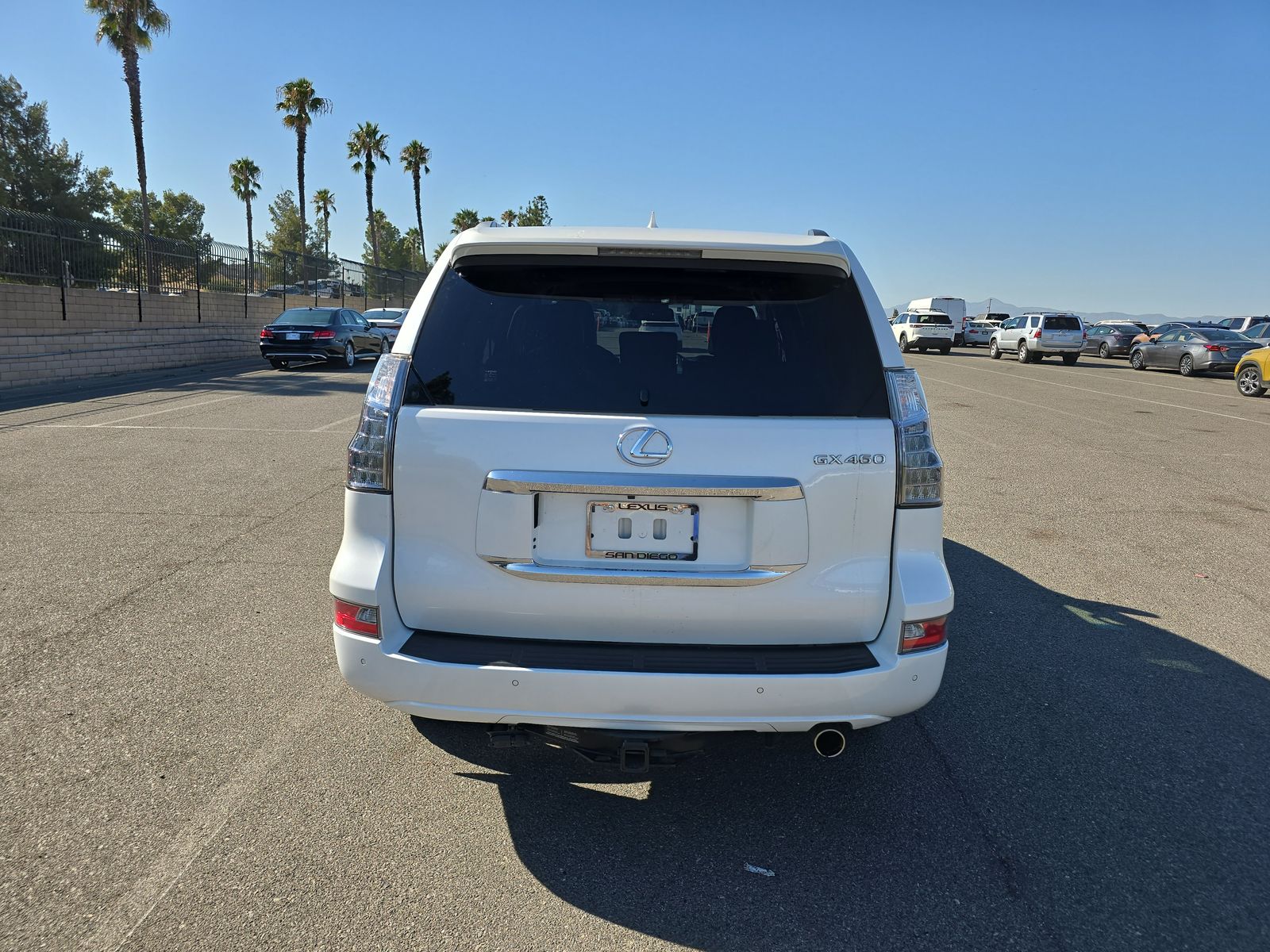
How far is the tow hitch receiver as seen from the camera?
2590mm

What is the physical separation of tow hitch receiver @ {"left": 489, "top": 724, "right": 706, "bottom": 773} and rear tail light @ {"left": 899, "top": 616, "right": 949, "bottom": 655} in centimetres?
68

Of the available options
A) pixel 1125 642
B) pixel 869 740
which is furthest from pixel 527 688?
pixel 1125 642

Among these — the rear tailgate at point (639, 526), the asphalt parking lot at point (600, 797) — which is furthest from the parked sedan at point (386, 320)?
the rear tailgate at point (639, 526)

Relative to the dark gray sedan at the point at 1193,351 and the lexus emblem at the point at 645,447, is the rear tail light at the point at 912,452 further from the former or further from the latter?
the dark gray sedan at the point at 1193,351

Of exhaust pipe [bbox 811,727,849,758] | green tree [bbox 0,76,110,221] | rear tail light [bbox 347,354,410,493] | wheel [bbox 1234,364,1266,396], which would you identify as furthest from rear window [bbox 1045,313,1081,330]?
green tree [bbox 0,76,110,221]

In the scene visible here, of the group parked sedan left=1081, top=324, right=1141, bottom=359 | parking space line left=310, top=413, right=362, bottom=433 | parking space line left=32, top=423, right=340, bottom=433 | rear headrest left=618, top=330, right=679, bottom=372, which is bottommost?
parking space line left=32, top=423, right=340, bottom=433

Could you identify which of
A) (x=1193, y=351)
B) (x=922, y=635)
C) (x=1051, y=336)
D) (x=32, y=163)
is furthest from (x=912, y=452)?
(x=32, y=163)

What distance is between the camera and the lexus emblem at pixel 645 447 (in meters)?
2.56

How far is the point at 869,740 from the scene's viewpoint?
11.7ft

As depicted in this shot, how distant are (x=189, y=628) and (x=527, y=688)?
283 centimetres

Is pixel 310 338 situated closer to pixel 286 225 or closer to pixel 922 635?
pixel 922 635

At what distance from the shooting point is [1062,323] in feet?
106

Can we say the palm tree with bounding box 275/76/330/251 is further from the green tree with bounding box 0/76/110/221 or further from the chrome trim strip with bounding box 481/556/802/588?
the chrome trim strip with bounding box 481/556/802/588

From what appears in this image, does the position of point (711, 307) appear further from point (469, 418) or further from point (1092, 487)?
point (1092, 487)
